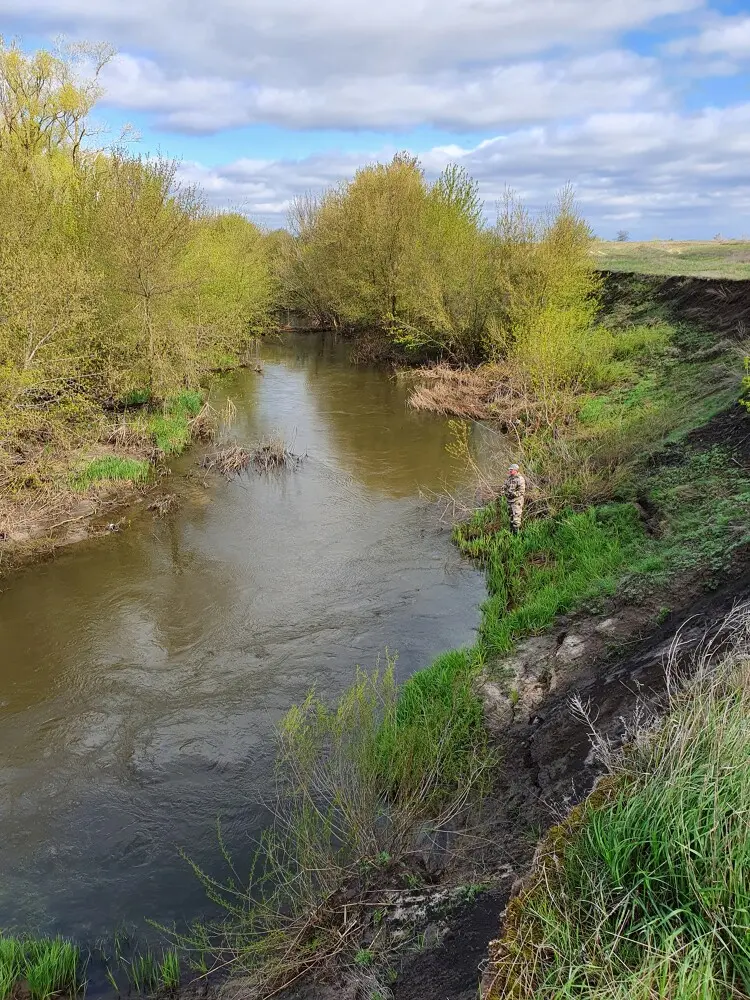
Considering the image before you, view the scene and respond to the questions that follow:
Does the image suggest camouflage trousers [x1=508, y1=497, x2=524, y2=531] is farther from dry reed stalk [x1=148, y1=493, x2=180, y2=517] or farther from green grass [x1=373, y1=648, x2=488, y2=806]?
dry reed stalk [x1=148, y1=493, x2=180, y2=517]

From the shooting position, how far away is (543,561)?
37.1 feet

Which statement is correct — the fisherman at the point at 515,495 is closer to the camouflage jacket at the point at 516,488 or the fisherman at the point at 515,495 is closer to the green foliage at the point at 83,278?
the camouflage jacket at the point at 516,488

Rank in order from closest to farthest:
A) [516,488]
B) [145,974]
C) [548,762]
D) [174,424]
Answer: [145,974]
[548,762]
[516,488]
[174,424]

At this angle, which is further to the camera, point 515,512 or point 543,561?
point 515,512

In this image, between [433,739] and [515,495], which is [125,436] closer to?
[515,495]

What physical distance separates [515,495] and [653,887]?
30.4 feet

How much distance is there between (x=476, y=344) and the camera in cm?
2788

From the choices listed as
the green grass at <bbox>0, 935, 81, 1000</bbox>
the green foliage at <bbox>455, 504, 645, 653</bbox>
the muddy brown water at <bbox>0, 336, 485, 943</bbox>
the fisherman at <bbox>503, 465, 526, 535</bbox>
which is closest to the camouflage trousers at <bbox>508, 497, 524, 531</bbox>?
the fisherman at <bbox>503, 465, 526, 535</bbox>

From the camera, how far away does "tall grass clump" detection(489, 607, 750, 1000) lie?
2555mm

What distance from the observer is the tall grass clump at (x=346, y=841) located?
4.58 meters

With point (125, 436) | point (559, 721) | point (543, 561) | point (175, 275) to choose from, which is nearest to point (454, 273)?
point (175, 275)

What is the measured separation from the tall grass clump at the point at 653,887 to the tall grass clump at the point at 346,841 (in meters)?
2.00

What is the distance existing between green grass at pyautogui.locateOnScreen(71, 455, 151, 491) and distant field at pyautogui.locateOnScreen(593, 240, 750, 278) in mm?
21030

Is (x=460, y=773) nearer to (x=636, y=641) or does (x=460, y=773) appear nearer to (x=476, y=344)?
(x=636, y=641)
